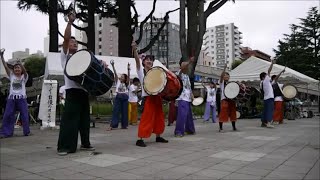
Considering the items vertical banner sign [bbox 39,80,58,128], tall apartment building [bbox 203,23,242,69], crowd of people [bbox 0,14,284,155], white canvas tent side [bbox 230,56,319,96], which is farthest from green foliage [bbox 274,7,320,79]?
tall apartment building [bbox 203,23,242,69]

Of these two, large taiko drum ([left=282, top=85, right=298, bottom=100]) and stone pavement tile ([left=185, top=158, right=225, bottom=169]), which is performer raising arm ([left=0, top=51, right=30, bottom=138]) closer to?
stone pavement tile ([left=185, top=158, right=225, bottom=169])

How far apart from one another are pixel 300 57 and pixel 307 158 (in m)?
43.1

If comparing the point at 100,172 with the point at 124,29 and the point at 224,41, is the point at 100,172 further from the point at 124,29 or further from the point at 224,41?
the point at 224,41

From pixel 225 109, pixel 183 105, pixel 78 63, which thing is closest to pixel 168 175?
pixel 78 63

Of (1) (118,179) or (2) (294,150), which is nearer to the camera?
(1) (118,179)

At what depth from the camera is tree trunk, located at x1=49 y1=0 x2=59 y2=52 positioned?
839 inches

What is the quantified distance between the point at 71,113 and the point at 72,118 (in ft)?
0.29

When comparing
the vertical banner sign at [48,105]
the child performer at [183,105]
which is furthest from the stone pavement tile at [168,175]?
the vertical banner sign at [48,105]

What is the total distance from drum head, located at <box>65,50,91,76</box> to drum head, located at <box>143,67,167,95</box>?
1.64m

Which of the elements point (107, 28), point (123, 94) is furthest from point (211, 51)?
point (123, 94)

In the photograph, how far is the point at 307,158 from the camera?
5863mm

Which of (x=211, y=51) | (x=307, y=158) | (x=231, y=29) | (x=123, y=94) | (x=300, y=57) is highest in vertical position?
(x=231, y=29)

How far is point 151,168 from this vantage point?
16.0 feet

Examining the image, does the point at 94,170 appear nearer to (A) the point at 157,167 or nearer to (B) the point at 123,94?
(A) the point at 157,167
